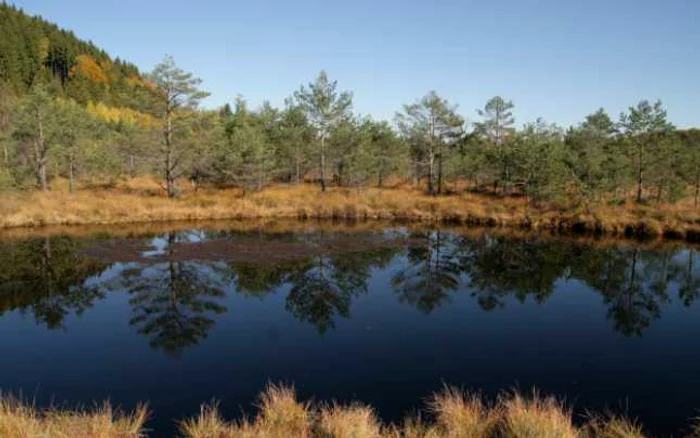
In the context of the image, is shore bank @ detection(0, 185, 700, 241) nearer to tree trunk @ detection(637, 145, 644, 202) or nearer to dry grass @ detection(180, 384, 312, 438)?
tree trunk @ detection(637, 145, 644, 202)

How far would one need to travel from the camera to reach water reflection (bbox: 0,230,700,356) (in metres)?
16.6

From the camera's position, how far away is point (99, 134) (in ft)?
231

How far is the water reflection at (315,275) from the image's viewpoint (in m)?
16.6

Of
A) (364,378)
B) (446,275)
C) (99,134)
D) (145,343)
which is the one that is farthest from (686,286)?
(99,134)

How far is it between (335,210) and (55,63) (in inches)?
6249

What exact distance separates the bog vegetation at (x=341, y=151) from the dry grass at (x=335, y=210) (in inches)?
52.0

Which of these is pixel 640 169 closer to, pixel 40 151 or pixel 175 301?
pixel 175 301

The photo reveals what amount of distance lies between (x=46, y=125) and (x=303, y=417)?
45.1 m

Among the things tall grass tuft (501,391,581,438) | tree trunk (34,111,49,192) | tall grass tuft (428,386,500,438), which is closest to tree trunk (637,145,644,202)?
tall grass tuft (501,391,581,438)

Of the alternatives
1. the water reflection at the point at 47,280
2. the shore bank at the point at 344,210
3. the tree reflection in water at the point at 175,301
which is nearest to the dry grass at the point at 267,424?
the tree reflection in water at the point at 175,301

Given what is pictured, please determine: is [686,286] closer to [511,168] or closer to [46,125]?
[511,168]

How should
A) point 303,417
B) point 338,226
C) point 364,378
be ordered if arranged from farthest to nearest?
1. point 338,226
2. point 364,378
3. point 303,417

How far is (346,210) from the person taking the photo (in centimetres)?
4053

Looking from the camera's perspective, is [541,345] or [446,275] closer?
[541,345]
